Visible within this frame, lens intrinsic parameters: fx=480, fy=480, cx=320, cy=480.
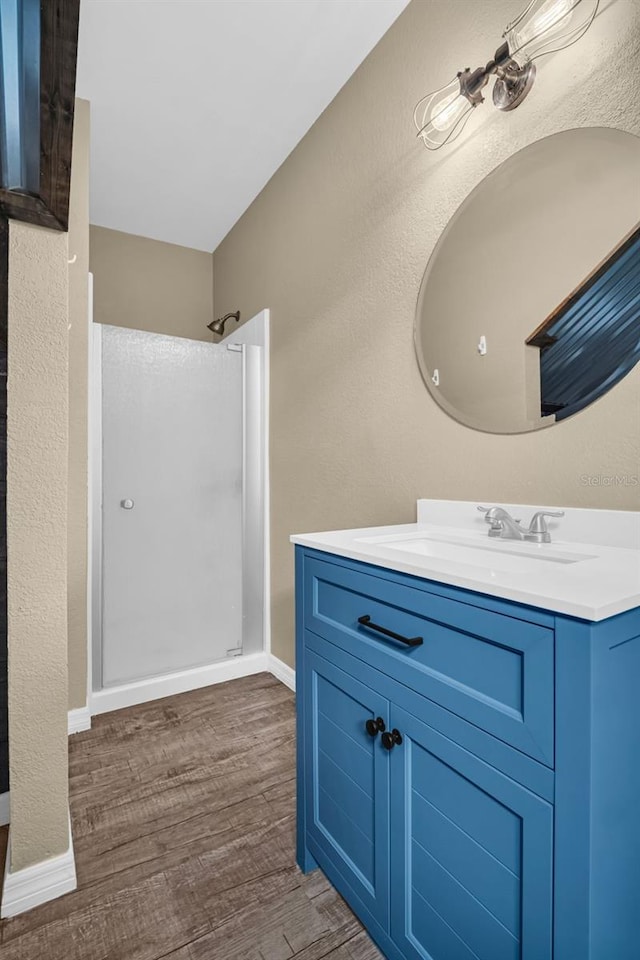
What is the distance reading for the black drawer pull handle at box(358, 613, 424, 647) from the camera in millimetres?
886

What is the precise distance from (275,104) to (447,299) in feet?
4.43

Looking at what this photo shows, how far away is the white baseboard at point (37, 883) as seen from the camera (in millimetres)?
1188

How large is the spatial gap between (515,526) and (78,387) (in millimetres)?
1856

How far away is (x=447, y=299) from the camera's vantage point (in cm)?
146

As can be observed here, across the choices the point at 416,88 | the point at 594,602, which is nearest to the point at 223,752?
the point at 594,602

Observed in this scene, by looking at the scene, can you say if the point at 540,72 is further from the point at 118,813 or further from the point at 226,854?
the point at 118,813

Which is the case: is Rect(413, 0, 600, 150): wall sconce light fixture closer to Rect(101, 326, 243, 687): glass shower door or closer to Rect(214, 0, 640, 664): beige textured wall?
Rect(214, 0, 640, 664): beige textured wall

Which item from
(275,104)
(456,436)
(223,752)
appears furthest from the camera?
(275,104)

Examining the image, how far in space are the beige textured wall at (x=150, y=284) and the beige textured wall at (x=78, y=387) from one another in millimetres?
988

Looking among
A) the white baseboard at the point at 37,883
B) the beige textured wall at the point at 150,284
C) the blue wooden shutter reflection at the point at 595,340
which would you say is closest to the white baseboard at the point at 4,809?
the white baseboard at the point at 37,883

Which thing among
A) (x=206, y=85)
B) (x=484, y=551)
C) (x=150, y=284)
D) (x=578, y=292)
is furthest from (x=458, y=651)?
(x=150, y=284)

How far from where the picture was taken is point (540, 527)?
1.11 m

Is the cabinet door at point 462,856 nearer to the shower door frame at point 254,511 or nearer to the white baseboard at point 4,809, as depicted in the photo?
the white baseboard at point 4,809

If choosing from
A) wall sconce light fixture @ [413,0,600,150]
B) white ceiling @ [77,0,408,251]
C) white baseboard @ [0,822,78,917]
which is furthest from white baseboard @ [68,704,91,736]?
white ceiling @ [77,0,408,251]
